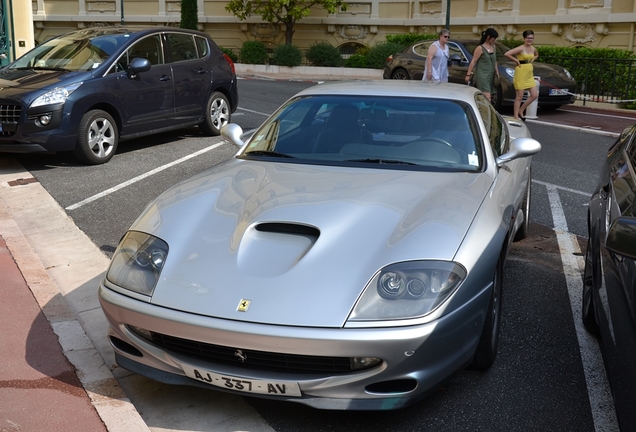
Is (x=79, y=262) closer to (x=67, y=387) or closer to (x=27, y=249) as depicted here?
(x=27, y=249)

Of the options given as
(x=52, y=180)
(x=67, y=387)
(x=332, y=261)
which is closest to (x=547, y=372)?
(x=332, y=261)

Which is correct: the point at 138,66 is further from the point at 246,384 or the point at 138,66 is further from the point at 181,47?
the point at 246,384

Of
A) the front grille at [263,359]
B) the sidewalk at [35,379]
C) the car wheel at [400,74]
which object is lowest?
the sidewalk at [35,379]

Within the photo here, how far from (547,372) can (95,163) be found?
6919mm

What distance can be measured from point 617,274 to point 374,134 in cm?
205

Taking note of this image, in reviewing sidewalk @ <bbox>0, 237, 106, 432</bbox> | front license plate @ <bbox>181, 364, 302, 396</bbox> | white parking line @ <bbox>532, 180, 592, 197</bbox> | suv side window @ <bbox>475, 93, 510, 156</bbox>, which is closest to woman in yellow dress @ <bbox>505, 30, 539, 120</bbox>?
white parking line @ <bbox>532, 180, 592, 197</bbox>

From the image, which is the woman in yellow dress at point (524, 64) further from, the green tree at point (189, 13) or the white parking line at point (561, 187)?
the green tree at point (189, 13)

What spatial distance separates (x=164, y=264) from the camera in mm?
3859

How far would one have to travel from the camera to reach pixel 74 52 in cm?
1025

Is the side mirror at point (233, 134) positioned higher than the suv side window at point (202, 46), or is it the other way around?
the suv side window at point (202, 46)

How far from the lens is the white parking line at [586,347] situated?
3.89 meters

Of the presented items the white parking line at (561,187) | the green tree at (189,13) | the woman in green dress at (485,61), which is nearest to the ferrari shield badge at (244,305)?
the white parking line at (561,187)

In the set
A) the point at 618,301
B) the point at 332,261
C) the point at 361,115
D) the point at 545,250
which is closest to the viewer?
the point at 618,301

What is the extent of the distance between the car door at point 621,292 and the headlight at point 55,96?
22.2 ft
